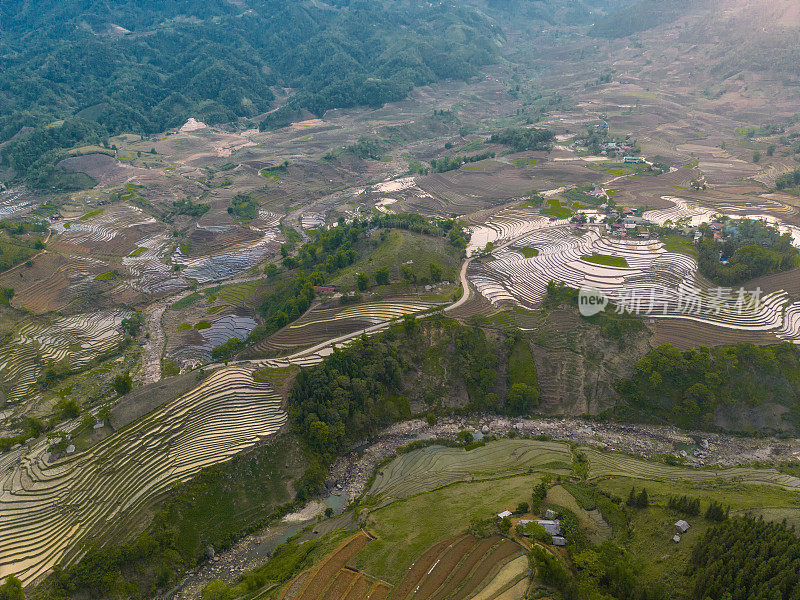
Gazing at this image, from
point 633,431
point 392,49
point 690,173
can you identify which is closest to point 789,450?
point 633,431

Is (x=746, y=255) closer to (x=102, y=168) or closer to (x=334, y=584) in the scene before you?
(x=334, y=584)

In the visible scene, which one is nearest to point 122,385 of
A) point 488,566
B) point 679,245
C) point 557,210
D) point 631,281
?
point 488,566

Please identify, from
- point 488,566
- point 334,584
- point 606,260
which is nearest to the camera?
point 488,566

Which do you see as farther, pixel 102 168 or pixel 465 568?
pixel 102 168

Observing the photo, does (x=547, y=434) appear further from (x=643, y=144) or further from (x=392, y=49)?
(x=392, y=49)

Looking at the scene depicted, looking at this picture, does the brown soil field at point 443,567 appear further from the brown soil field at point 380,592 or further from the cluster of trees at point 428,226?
the cluster of trees at point 428,226

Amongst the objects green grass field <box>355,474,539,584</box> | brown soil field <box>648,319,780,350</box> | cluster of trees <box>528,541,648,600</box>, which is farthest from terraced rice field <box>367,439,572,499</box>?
brown soil field <box>648,319,780,350</box>

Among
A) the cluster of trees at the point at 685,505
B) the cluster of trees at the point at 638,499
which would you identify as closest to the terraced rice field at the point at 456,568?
the cluster of trees at the point at 638,499
